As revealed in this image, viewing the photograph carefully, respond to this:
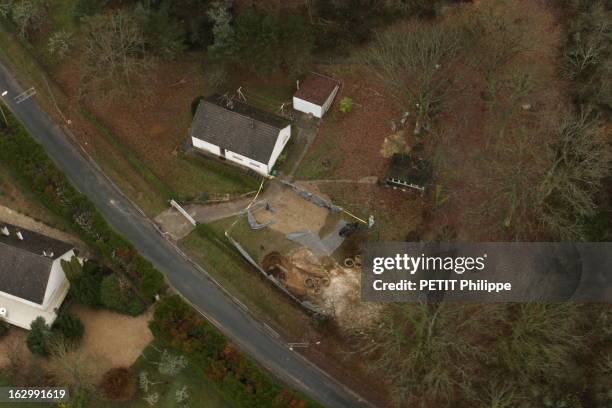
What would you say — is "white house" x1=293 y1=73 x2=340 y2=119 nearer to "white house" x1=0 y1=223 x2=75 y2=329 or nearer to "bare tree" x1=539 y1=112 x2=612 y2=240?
"bare tree" x1=539 y1=112 x2=612 y2=240

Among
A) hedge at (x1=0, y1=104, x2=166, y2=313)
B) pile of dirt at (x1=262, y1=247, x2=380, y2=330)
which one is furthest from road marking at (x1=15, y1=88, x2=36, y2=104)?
pile of dirt at (x1=262, y1=247, x2=380, y2=330)

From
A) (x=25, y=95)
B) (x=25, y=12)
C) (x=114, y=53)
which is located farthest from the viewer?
(x=25, y=12)

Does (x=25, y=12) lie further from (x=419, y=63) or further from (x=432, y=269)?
(x=432, y=269)

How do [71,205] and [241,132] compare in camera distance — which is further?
[241,132]

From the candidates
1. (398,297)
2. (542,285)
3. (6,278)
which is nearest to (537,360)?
(542,285)

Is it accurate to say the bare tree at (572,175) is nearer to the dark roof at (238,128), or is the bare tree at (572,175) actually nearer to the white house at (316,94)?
the white house at (316,94)

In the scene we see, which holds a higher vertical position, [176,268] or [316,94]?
[316,94]

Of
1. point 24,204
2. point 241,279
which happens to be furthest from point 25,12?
point 241,279
